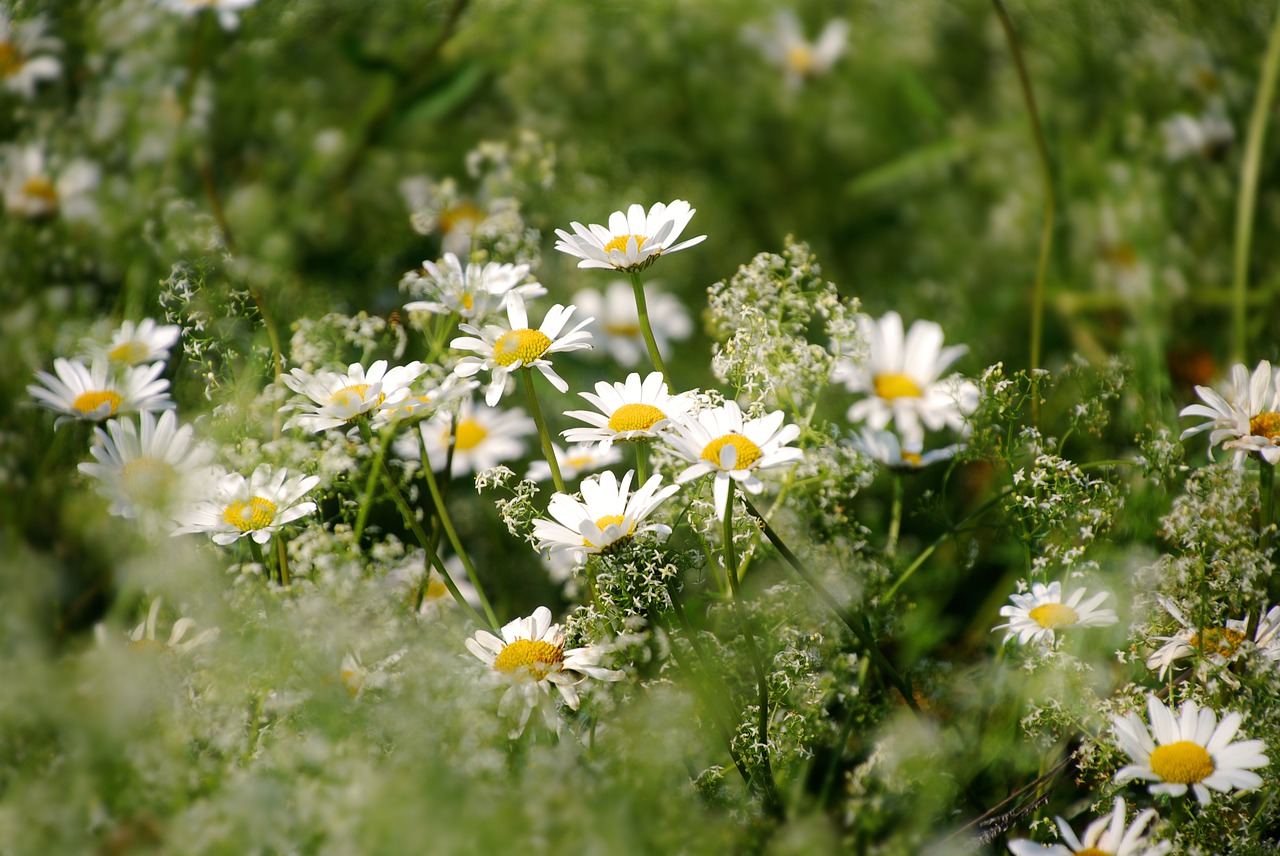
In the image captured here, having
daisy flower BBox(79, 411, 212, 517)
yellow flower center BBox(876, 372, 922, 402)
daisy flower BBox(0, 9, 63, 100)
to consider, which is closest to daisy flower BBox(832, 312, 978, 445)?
yellow flower center BBox(876, 372, 922, 402)

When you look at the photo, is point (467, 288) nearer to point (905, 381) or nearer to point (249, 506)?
point (249, 506)

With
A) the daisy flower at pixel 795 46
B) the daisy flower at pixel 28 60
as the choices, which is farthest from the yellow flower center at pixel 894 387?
the daisy flower at pixel 28 60

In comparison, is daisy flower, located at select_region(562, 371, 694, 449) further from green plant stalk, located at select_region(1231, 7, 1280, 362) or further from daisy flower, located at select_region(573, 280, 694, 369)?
green plant stalk, located at select_region(1231, 7, 1280, 362)

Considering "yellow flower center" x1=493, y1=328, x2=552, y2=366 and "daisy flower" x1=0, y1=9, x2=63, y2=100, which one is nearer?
"yellow flower center" x1=493, y1=328, x2=552, y2=366

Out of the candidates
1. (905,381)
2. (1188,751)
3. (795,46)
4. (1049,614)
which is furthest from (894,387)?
(795,46)

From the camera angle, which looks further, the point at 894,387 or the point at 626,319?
the point at 626,319

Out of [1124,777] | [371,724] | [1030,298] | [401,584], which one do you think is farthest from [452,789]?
[1030,298]
